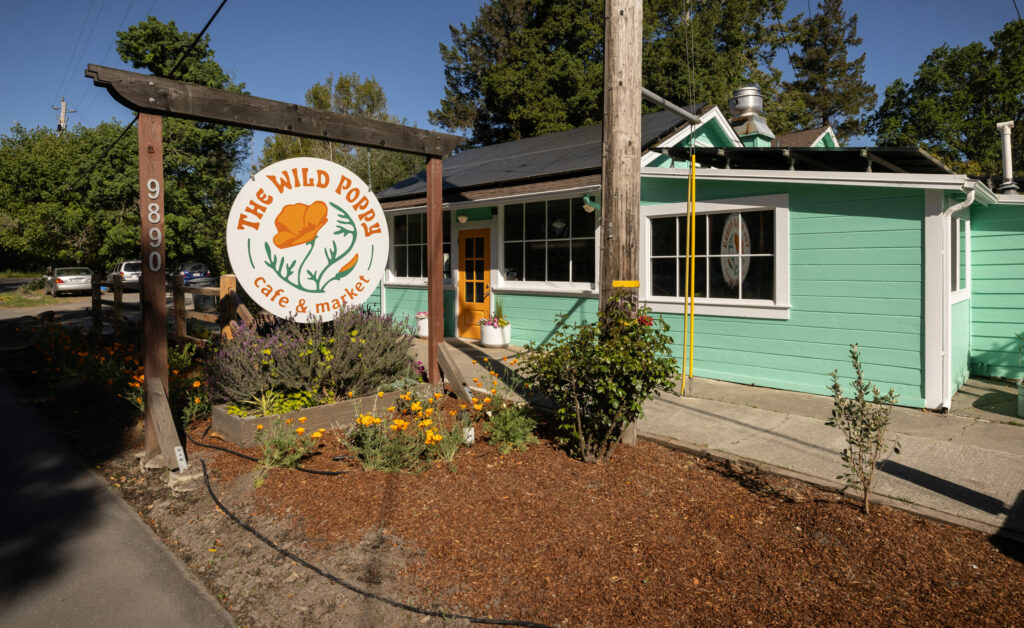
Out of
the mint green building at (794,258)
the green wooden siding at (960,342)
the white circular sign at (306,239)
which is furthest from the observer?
the green wooden siding at (960,342)

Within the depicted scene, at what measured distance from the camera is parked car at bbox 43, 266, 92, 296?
25.4 meters

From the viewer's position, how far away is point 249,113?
4.74 m

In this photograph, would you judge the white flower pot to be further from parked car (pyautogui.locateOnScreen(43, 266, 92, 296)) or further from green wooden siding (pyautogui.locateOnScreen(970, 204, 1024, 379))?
parked car (pyautogui.locateOnScreen(43, 266, 92, 296))

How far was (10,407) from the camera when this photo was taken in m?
6.70

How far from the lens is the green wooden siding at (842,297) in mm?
5934

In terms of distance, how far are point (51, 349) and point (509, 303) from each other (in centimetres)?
677

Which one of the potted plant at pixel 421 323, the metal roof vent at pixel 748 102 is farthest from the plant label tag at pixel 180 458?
the metal roof vent at pixel 748 102

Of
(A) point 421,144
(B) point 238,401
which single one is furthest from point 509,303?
(B) point 238,401

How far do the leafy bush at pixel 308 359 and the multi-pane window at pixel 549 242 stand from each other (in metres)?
3.85

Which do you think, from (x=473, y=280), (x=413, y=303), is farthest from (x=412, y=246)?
(x=473, y=280)

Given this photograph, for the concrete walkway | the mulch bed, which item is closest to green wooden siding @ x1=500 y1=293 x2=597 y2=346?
the concrete walkway

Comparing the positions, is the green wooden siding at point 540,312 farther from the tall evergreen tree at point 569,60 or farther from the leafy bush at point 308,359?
the tall evergreen tree at point 569,60

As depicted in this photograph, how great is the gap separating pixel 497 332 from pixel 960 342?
6.11 metres

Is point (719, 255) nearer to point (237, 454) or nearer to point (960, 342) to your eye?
point (960, 342)
